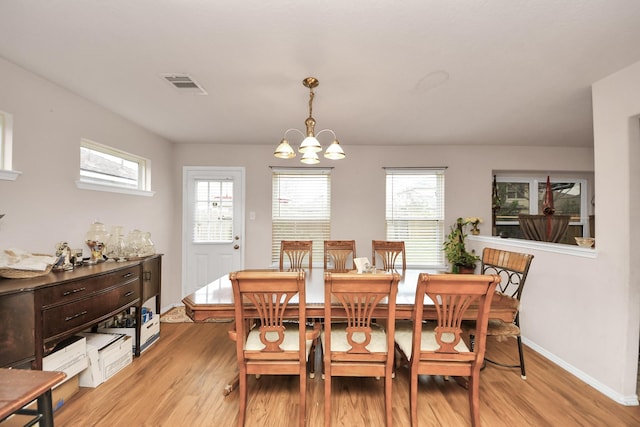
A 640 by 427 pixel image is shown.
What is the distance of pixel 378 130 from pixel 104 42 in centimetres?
275

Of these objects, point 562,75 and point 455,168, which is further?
point 455,168

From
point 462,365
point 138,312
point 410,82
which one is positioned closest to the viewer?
point 462,365

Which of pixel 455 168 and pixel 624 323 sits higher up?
pixel 455 168

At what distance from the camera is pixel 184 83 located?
7.58ft

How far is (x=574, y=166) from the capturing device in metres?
4.15

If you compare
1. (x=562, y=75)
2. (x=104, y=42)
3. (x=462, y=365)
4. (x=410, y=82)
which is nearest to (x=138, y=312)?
(x=104, y=42)

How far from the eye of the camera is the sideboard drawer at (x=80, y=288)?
1784mm

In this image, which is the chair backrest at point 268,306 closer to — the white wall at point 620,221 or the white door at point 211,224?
the white wall at point 620,221

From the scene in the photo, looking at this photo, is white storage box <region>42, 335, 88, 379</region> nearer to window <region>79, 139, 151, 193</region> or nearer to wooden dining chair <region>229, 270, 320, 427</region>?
wooden dining chair <region>229, 270, 320, 427</region>

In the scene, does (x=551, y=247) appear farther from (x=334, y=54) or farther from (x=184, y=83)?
(x=184, y=83)

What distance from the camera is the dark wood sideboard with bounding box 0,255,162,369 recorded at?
5.42 ft

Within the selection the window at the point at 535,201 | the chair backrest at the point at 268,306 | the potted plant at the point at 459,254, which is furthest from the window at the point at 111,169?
the window at the point at 535,201

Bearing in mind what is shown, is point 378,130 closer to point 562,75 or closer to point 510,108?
point 510,108

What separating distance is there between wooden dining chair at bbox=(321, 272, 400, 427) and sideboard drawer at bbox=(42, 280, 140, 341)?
180 centimetres
